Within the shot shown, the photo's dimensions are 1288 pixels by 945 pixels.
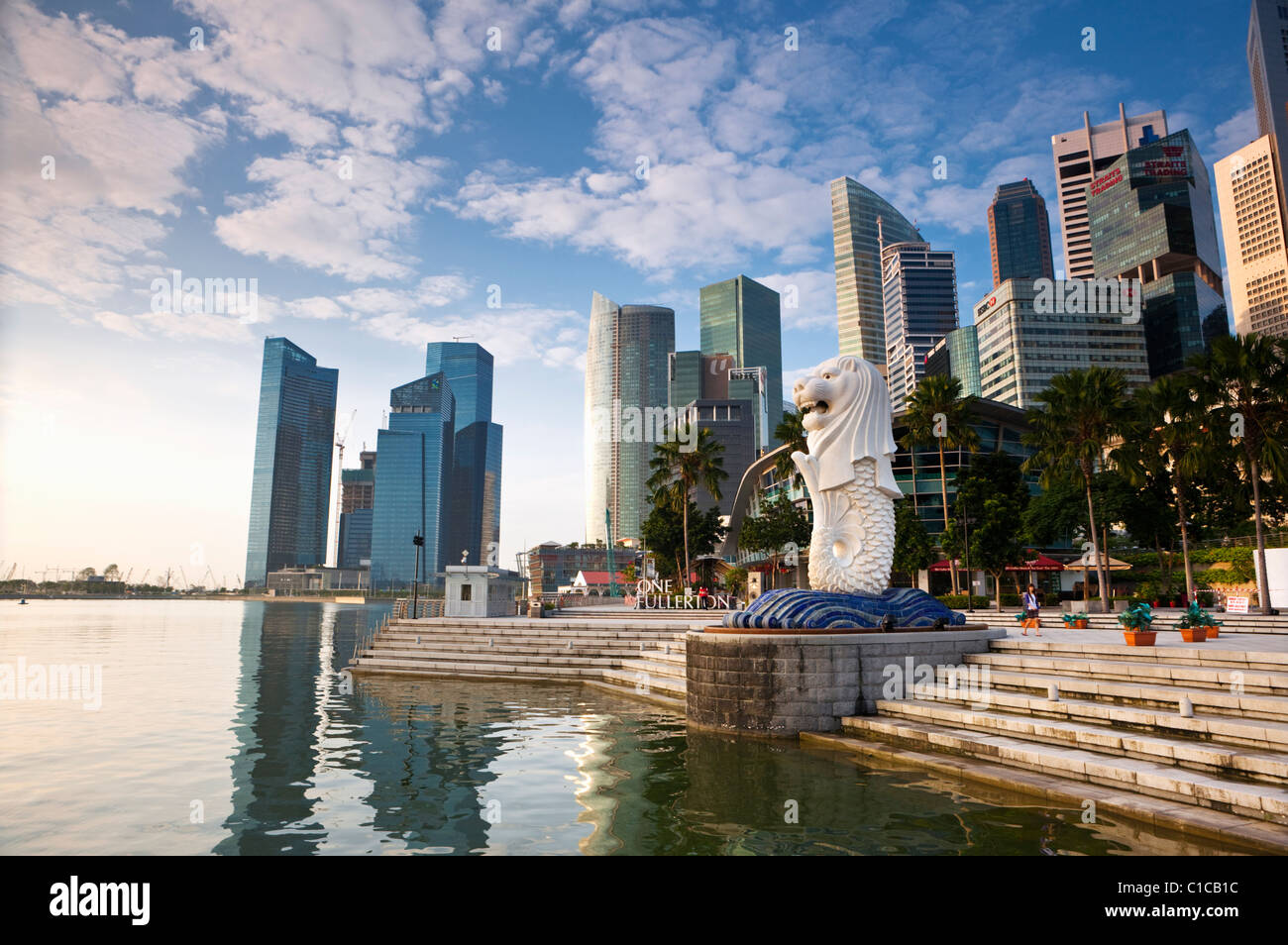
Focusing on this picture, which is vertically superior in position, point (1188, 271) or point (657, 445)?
→ point (1188, 271)

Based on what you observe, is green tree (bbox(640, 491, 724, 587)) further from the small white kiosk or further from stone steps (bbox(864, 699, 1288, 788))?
stone steps (bbox(864, 699, 1288, 788))

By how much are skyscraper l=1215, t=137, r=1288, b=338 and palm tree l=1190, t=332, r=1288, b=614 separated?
19375 centimetres

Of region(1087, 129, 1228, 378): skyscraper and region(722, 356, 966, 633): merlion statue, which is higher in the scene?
region(1087, 129, 1228, 378): skyscraper

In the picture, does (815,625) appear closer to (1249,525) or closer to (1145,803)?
(1145,803)

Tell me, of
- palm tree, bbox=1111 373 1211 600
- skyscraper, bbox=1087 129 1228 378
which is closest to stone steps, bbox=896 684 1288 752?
palm tree, bbox=1111 373 1211 600

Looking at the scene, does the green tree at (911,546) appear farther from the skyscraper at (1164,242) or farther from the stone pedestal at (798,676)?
the skyscraper at (1164,242)

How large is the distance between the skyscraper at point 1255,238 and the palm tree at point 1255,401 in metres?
194

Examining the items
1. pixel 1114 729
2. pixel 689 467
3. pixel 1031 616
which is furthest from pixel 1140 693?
pixel 689 467

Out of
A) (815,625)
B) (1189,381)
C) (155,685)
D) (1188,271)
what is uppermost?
(1188,271)

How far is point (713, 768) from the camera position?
11344 millimetres

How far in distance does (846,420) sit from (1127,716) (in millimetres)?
8554

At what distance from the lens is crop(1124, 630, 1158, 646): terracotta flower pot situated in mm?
13550
